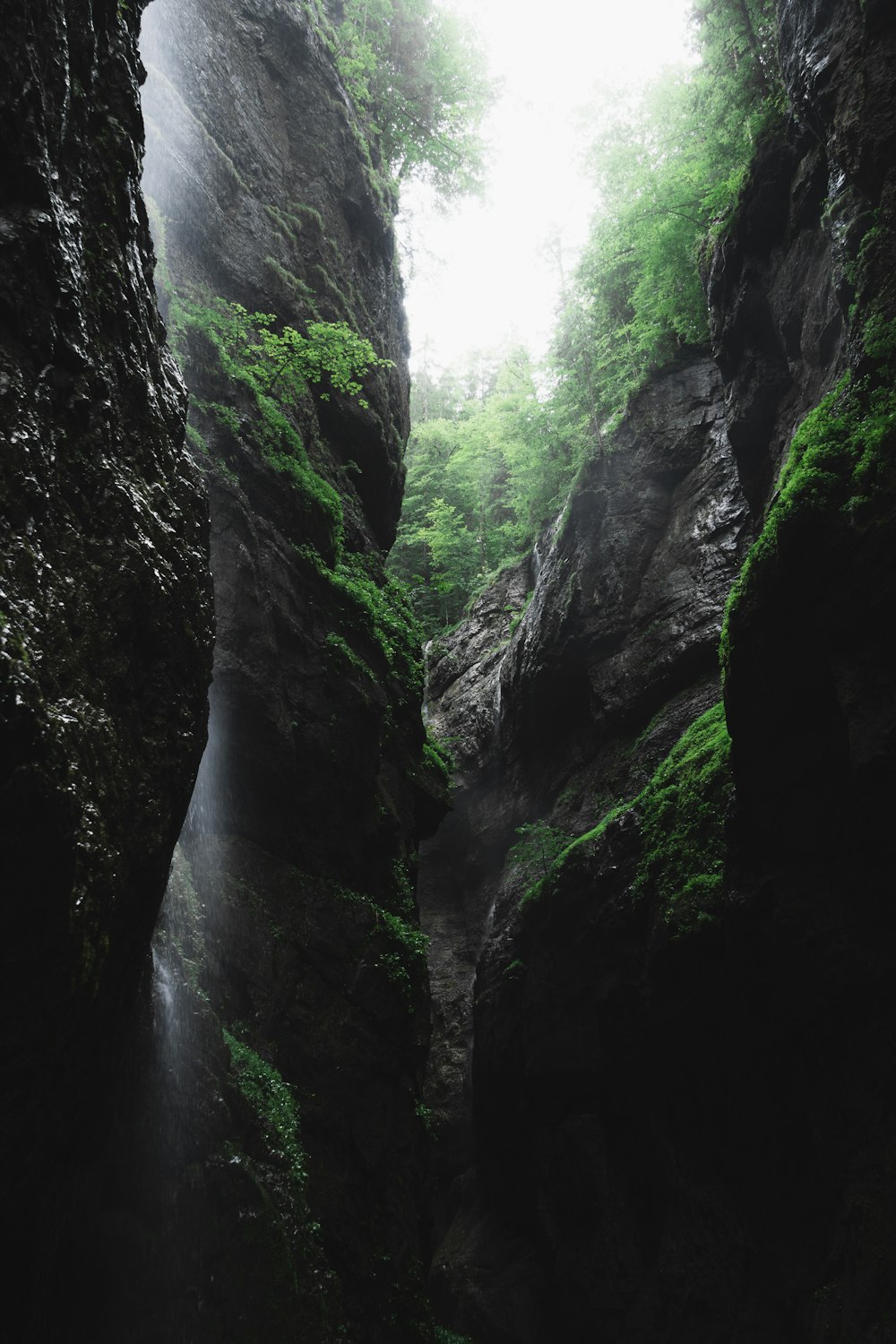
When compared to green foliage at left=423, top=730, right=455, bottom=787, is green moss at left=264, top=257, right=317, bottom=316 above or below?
above

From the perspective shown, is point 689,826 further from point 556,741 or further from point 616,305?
point 616,305

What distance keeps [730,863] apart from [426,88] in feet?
64.9

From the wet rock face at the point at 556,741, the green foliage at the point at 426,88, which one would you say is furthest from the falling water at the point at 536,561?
the green foliage at the point at 426,88

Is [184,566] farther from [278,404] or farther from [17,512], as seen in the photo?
[278,404]

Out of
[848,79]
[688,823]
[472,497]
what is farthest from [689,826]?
[472,497]

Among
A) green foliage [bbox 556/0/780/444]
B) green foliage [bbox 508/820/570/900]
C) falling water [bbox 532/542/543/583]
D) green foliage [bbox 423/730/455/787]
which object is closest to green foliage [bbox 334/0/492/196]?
green foliage [bbox 556/0/780/444]

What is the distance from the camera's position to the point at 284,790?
941cm

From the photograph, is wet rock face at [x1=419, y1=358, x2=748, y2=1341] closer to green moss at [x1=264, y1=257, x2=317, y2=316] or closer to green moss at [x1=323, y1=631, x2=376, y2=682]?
green moss at [x1=323, y1=631, x2=376, y2=682]

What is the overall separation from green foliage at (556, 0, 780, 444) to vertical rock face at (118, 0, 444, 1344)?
544cm

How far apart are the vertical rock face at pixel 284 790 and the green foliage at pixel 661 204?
5.44 metres

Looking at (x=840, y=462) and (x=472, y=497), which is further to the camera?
(x=472, y=497)

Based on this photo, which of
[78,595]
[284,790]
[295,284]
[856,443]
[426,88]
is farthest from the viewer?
[426,88]

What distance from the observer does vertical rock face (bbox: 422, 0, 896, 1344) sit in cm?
676

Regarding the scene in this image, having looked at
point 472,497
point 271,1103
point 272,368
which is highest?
point 472,497
